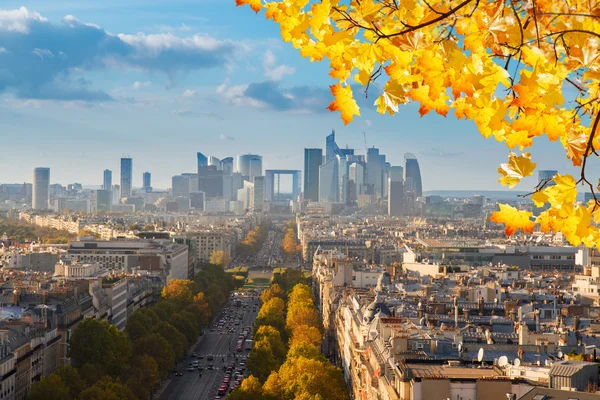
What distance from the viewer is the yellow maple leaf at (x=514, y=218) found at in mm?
6035

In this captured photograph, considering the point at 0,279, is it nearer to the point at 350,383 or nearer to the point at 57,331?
the point at 57,331

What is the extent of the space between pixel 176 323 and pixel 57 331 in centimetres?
1605

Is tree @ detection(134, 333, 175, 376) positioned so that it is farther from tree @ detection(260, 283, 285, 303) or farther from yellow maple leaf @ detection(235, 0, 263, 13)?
yellow maple leaf @ detection(235, 0, 263, 13)

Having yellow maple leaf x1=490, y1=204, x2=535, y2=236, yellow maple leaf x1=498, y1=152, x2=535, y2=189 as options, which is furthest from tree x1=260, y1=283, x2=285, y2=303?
yellow maple leaf x1=498, y1=152, x2=535, y2=189

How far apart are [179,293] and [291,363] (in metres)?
38.0

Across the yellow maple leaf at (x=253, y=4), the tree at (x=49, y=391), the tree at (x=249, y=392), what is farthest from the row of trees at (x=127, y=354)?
the yellow maple leaf at (x=253, y=4)

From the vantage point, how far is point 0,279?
81.3 metres

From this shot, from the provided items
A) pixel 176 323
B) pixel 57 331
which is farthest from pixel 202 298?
pixel 57 331

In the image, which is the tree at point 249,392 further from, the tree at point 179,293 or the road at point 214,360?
the tree at point 179,293

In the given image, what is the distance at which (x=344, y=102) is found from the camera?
5.94 metres

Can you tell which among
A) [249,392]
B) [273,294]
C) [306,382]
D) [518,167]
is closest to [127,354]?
[249,392]

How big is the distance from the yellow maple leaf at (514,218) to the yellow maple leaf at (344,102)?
1.16 meters

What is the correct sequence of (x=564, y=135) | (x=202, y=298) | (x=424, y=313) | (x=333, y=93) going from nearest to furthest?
(x=564, y=135) → (x=333, y=93) → (x=424, y=313) → (x=202, y=298)

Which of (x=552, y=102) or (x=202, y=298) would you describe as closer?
(x=552, y=102)
